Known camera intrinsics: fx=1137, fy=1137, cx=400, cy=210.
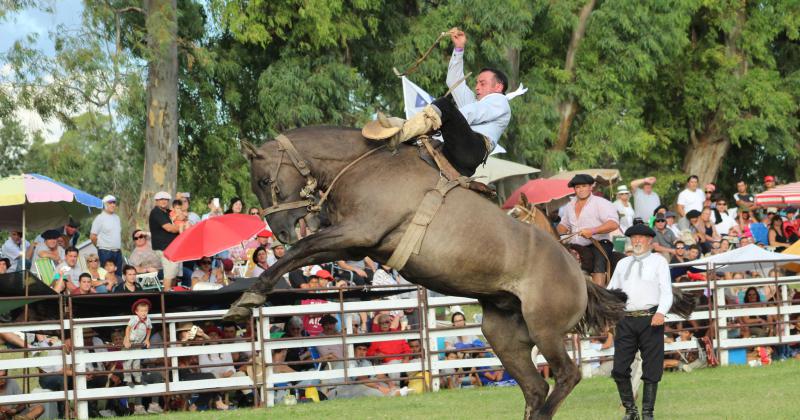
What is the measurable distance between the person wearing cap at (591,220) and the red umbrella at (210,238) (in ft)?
13.1

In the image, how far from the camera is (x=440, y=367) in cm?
1477

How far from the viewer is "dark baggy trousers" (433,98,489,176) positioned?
28.1 feet

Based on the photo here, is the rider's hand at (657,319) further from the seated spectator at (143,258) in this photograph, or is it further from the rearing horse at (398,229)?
the seated spectator at (143,258)

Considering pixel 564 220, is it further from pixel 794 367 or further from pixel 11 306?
pixel 11 306

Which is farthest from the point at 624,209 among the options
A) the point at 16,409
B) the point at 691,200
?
the point at 16,409

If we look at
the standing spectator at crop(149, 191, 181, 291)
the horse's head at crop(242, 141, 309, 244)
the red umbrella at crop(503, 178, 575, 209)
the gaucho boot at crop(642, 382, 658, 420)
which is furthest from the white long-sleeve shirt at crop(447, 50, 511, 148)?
the red umbrella at crop(503, 178, 575, 209)

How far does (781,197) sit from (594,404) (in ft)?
38.6

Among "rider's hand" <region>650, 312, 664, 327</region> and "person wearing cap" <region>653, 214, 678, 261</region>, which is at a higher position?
"person wearing cap" <region>653, 214, 678, 261</region>

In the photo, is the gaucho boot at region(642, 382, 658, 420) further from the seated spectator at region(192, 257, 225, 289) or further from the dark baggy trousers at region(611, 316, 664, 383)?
the seated spectator at region(192, 257, 225, 289)

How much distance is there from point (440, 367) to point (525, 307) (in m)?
5.95

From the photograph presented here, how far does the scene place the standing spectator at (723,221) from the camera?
22.3 meters

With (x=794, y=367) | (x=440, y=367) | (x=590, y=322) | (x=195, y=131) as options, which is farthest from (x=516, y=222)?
(x=195, y=131)

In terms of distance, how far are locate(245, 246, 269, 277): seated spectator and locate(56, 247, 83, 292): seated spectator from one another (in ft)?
7.62

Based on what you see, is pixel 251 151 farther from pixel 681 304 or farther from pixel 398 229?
pixel 681 304
